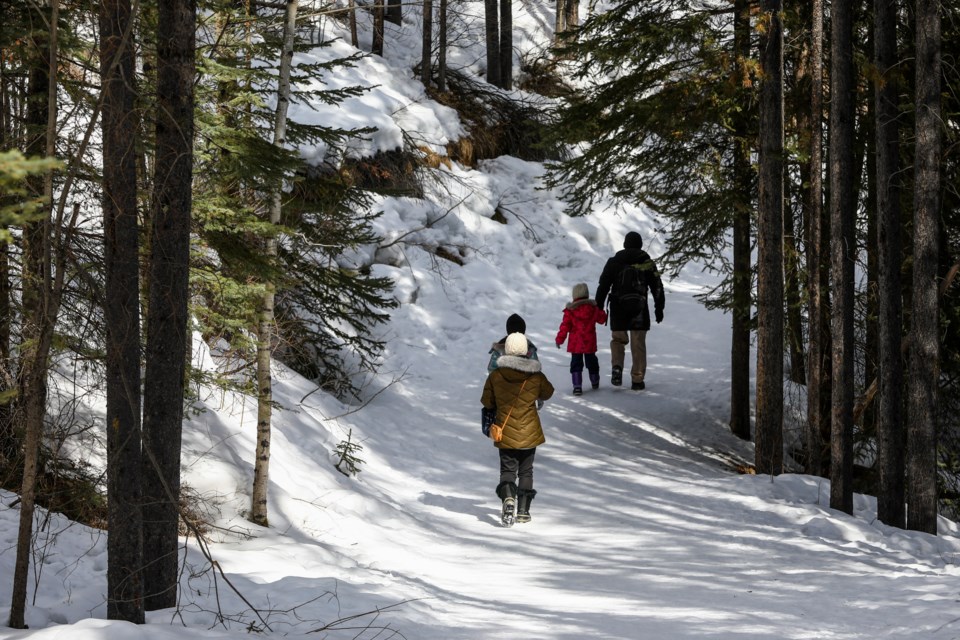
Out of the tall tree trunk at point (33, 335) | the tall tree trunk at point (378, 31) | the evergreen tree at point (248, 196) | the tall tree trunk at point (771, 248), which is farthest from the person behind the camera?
the tall tree trunk at point (378, 31)

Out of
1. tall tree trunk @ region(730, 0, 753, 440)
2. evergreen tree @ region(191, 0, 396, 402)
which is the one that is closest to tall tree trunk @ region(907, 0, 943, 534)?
tall tree trunk @ region(730, 0, 753, 440)

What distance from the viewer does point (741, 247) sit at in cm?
1206

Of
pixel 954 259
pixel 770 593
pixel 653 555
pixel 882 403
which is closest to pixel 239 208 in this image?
pixel 653 555

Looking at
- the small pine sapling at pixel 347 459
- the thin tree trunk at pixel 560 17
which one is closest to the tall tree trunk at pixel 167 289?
the small pine sapling at pixel 347 459

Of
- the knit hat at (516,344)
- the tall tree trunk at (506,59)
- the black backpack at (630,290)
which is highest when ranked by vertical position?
the tall tree trunk at (506,59)

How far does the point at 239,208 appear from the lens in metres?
7.93

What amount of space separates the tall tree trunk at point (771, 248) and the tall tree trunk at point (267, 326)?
561cm

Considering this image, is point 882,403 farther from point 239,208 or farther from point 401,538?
point 239,208

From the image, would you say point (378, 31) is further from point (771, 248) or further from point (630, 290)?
point (771, 248)

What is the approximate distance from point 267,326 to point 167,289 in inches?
117

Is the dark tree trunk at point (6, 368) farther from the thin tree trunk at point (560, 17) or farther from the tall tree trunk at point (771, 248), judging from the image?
the thin tree trunk at point (560, 17)

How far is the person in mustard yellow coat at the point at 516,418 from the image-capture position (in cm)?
898

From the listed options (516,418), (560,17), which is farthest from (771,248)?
(560,17)

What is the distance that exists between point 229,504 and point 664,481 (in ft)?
16.8
